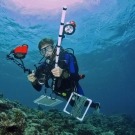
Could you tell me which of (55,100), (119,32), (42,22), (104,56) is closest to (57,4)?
(42,22)

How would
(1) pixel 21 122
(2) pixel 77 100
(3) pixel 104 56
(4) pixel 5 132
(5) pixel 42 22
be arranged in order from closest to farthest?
(4) pixel 5 132 < (1) pixel 21 122 < (2) pixel 77 100 < (5) pixel 42 22 < (3) pixel 104 56

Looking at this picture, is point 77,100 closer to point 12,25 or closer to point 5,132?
point 5,132

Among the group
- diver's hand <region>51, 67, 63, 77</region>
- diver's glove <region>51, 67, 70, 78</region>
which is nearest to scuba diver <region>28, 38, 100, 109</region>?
diver's glove <region>51, 67, 70, 78</region>

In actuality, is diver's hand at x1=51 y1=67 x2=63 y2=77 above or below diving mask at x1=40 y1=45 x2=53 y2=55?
below

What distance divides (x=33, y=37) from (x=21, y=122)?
20.4 meters

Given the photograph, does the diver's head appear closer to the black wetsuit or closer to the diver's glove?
the black wetsuit

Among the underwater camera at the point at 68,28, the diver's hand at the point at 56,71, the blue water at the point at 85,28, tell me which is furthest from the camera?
the blue water at the point at 85,28

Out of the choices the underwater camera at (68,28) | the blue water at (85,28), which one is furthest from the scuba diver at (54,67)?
the blue water at (85,28)

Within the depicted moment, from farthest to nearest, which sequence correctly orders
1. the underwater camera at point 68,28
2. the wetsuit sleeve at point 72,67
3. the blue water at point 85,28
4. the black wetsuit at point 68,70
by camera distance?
the blue water at point 85,28, the wetsuit sleeve at point 72,67, the black wetsuit at point 68,70, the underwater camera at point 68,28

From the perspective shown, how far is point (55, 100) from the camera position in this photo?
6980 mm

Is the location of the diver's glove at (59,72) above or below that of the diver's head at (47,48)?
below

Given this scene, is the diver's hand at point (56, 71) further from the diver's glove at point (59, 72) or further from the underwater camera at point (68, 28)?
Answer: the underwater camera at point (68, 28)

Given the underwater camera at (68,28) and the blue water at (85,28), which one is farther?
the blue water at (85,28)

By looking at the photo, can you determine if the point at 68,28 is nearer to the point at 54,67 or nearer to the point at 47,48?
the point at 54,67
